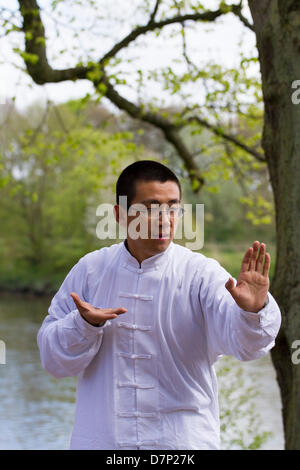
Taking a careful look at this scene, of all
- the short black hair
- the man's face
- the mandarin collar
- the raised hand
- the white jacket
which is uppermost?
the short black hair

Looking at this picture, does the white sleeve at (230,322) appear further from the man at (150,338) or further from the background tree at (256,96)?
the background tree at (256,96)

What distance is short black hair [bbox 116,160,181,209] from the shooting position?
2.64m

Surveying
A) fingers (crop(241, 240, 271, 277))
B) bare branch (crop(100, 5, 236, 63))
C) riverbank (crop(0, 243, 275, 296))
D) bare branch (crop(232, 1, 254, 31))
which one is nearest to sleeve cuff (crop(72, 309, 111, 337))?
fingers (crop(241, 240, 271, 277))

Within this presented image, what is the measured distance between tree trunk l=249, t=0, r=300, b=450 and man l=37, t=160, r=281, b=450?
6.45 feet

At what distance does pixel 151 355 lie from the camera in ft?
8.46

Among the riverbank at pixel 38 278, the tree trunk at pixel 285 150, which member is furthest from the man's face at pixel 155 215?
the riverbank at pixel 38 278

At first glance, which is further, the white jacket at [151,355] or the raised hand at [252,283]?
the white jacket at [151,355]

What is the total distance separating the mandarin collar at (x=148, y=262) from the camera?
8.88ft

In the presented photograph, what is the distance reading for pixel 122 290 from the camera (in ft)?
8.91

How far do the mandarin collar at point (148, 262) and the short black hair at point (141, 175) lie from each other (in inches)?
8.1

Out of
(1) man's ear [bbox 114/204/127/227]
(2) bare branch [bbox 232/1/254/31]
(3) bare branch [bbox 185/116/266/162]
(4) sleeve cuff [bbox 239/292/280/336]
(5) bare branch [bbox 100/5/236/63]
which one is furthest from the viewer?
(3) bare branch [bbox 185/116/266/162]

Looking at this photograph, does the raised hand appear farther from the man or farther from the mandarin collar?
the mandarin collar
